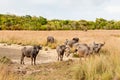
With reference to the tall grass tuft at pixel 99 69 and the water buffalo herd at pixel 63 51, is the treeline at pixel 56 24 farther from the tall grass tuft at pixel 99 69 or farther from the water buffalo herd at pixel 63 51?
the tall grass tuft at pixel 99 69

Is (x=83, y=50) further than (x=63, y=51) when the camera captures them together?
Yes

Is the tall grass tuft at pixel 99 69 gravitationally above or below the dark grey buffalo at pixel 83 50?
above

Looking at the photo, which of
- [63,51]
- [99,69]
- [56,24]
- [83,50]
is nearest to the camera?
[99,69]

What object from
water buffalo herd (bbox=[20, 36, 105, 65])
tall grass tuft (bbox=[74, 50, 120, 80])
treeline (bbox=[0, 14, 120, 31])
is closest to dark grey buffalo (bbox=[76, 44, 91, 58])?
water buffalo herd (bbox=[20, 36, 105, 65])

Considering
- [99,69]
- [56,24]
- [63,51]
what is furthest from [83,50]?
[56,24]

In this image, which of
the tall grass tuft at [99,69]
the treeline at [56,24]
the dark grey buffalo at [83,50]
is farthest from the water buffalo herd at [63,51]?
the treeline at [56,24]

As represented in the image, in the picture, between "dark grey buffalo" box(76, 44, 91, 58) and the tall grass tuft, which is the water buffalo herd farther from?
the tall grass tuft

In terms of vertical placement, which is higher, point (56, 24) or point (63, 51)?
point (63, 51)

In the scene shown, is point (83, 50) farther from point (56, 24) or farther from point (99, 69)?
point (56, 24)

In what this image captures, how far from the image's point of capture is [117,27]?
205 ft

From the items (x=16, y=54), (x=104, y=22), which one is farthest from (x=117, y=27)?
Answer: (x=16, y=54)

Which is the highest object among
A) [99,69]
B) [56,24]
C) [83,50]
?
[99,69]

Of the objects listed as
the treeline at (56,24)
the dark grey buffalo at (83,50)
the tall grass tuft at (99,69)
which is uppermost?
the tall grass tuft at (99,69)

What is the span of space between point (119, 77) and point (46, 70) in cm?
554
